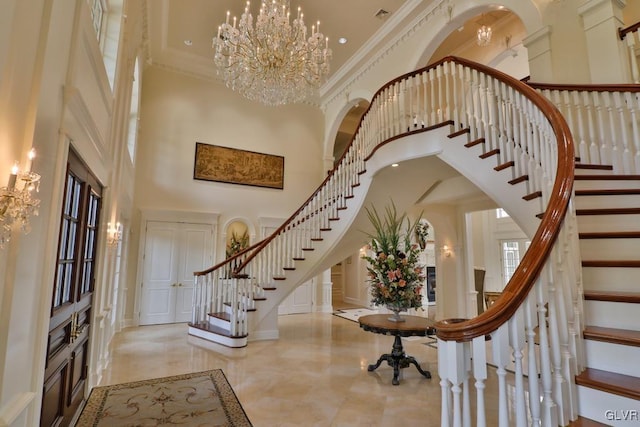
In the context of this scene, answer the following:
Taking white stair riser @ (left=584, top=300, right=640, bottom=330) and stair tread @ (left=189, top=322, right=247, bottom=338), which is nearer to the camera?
white stair riser @ (left=584, top=300, right=640, bottom=330)

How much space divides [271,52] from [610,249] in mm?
4511

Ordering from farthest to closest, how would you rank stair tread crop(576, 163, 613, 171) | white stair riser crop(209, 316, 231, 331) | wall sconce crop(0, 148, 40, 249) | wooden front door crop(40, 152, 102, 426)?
white stair riser crop(209, 316, 231, 331) → stair tread crop(576, 163, 613, 171) → wooden front door crop(40, 152, 102, 426) → wall sconce crop(0, 148, 40, 249)

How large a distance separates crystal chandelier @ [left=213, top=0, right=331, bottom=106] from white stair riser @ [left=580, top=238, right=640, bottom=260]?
4144mm

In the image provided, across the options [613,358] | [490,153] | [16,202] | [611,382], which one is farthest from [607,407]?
[16,202]

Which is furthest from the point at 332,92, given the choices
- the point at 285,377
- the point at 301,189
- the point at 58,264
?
the point at 58,264

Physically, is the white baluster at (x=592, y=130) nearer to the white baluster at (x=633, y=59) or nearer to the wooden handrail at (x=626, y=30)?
the white baluster at (x=633, y=59)

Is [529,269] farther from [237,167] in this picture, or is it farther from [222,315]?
[237,167]

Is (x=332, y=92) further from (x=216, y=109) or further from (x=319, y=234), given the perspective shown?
(x=319, y=234)

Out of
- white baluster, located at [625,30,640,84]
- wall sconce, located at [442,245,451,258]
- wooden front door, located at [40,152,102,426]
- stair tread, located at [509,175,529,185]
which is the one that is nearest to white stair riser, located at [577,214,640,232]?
stair tread, located at [509,175,529,185]

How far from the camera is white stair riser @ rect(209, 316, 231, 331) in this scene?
5551mm

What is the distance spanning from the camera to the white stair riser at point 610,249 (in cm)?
231

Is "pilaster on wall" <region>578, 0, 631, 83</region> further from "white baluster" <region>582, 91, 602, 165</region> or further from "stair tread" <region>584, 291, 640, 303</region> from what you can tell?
"stair tread" <region>584, 291, 640, 303</region>

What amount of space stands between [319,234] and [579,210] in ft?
12.2

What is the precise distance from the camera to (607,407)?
1.53 metres
